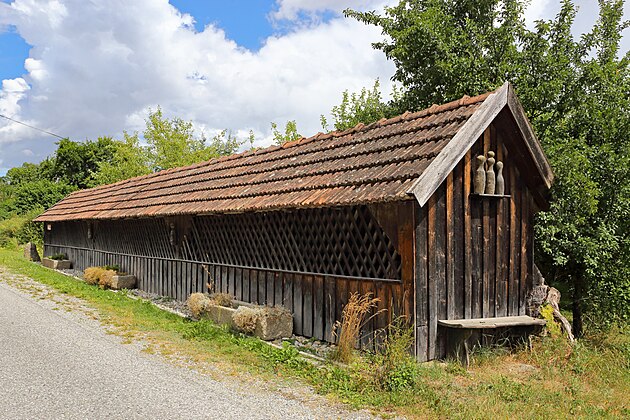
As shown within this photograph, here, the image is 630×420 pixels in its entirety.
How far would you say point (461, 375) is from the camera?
22.6ft

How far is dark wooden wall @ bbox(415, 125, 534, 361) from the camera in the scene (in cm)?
733

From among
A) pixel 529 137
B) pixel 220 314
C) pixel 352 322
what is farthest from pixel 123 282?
pixel 529 137

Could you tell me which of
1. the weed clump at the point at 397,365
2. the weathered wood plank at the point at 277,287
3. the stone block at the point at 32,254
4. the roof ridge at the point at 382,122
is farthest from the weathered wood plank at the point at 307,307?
the stone block at the point at 32,254

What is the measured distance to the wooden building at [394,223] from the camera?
289 inches

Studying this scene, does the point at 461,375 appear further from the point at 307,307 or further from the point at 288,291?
the point at 288,291

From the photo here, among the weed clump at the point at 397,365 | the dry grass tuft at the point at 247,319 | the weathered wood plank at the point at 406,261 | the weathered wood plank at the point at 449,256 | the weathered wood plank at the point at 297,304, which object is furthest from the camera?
the weathered wood plank at the point at 297,304

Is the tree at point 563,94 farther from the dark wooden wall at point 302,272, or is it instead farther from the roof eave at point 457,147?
the dark wooden wall at point 302,272

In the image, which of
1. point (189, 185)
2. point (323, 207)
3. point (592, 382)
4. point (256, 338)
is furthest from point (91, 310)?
point (592, 382)

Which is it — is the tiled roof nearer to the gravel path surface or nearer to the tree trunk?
the gravel path surface

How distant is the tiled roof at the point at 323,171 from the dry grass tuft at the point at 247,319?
72.5 inches

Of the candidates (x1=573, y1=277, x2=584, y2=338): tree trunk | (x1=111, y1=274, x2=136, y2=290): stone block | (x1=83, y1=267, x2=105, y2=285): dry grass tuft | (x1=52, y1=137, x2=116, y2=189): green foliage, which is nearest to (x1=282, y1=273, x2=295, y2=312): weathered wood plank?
(x1=573, y1=277, x2=584, y2=338): tree trunk

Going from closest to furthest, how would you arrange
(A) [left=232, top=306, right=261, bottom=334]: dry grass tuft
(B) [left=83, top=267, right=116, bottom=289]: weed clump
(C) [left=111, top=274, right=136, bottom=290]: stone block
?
(A) [left=232, top=306, right=261, bottom=334]: dry grass tuft, (C) [left=111, top=274, right=136, bottom=290]: stone block, (B) [left=83, top=267, right=116, bottom=289]: weed clump

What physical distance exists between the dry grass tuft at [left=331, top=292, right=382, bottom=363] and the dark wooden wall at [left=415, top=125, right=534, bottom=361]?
2.59 feet

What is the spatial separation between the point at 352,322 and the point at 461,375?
161cm
